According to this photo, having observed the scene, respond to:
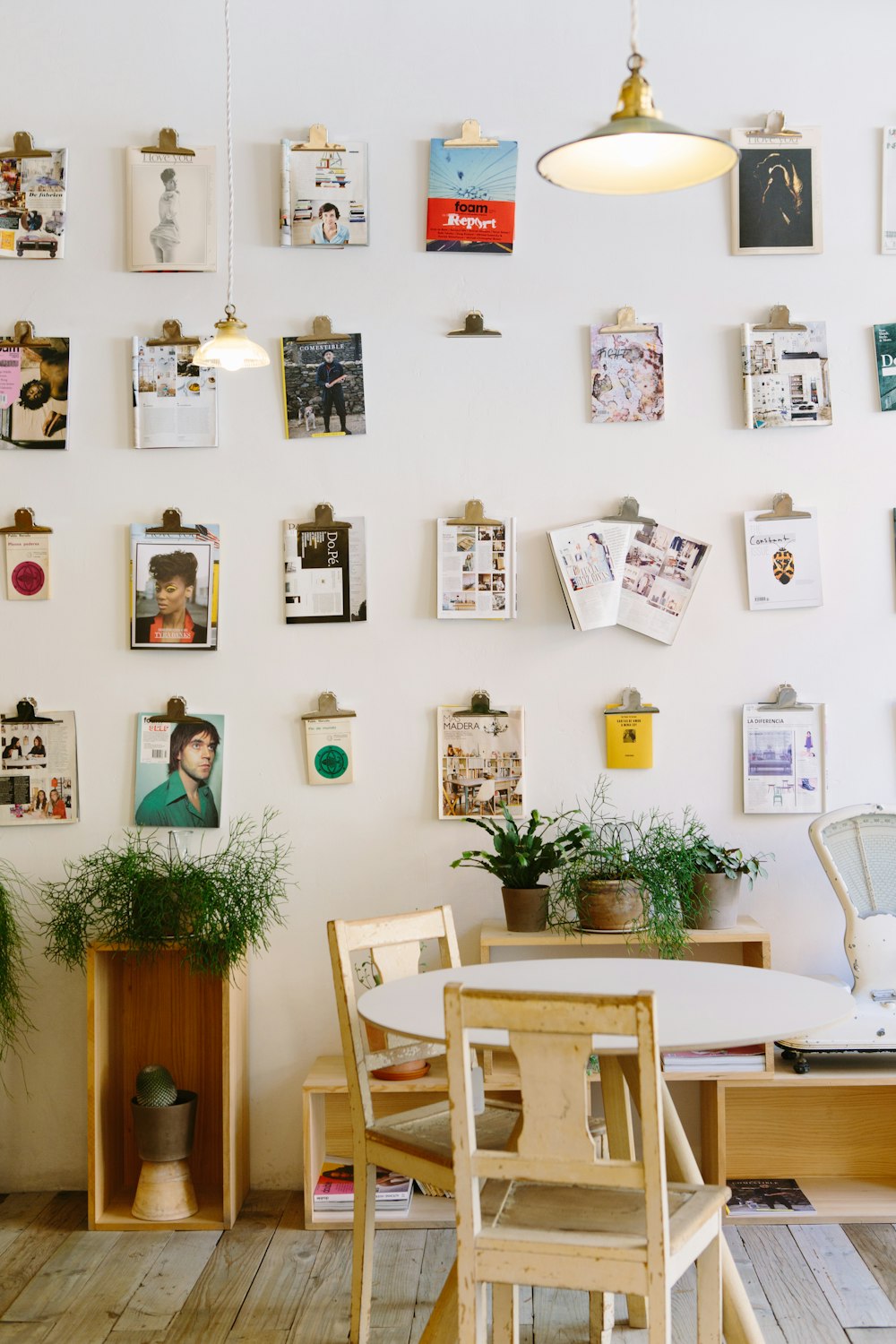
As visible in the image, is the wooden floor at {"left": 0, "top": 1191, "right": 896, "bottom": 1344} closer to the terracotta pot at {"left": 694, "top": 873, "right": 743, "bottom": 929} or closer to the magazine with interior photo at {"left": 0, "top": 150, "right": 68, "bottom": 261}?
the terracotta pot at {"left": 694, "top": 873, "right": 743, "bottom": 929}

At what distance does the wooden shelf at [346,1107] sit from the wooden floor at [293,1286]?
4 centimetres

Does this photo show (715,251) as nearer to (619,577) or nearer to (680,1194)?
(619,577)

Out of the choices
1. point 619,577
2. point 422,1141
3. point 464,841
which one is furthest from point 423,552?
point 422,1141

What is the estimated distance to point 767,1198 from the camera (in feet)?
10.7

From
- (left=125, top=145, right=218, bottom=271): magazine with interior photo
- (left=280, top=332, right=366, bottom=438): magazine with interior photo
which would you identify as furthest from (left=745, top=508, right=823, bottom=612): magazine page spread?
(left=125, top=145, right=218, bottom=271): magazine with interior photo

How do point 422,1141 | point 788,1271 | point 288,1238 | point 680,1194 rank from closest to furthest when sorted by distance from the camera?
point 680,1194 → point 422,1141 → point 788,1271 → point 288,1238

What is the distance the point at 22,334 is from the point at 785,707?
2412 millimetres

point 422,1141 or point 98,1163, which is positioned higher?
point 422,1141

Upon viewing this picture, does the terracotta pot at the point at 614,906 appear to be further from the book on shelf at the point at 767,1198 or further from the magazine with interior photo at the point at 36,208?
the magazine with interior photo at the point at 36,208

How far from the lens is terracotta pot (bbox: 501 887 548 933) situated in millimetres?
3301

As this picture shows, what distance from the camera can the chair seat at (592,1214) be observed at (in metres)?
1.96

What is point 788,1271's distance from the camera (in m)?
2.92

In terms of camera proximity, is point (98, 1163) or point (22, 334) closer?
point (98, 1163)

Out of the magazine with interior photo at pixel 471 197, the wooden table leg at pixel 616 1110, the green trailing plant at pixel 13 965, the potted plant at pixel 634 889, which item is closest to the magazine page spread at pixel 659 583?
the potted plant at pixel 634 889
